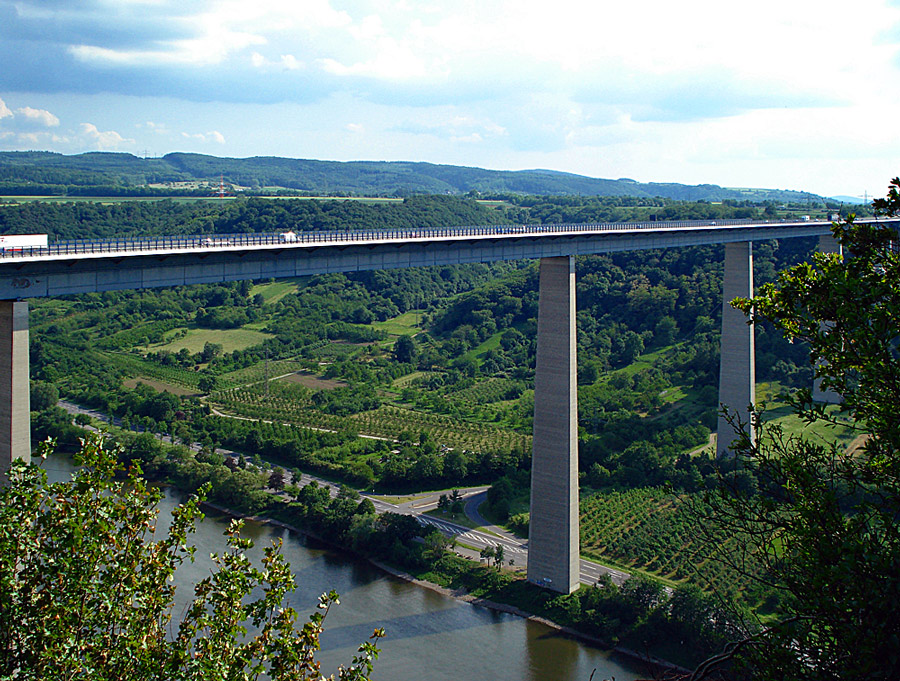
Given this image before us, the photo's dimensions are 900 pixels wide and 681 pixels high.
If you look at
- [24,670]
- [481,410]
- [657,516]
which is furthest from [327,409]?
[24,670]

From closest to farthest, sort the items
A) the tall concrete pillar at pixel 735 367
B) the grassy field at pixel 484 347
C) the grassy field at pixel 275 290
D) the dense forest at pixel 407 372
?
the dense forest at pixel 407 372 → the tall concrete pillar at pixel 735 367 → the grassy field at pixel 484 347 → the grassy field at pixel 275 290

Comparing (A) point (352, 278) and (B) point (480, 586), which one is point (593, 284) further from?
(B) point (480, 586)

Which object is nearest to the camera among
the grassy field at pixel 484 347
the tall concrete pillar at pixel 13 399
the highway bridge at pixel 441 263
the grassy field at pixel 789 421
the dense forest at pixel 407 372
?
the tall concrete pillar at pixel 13 399

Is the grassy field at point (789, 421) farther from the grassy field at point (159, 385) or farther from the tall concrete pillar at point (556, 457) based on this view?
the grassy field at point (159, 385)

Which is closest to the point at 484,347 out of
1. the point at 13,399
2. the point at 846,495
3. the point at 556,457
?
the point at 556,457

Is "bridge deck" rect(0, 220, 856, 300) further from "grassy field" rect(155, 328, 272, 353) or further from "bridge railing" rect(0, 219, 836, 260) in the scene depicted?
"grassy field" rect(155, 328, 272, 353)

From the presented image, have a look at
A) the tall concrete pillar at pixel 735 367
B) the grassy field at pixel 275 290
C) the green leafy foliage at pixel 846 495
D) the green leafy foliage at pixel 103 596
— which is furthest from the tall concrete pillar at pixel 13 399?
the grassy field at pixel 275 290
